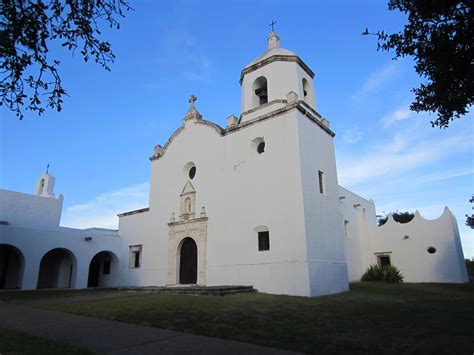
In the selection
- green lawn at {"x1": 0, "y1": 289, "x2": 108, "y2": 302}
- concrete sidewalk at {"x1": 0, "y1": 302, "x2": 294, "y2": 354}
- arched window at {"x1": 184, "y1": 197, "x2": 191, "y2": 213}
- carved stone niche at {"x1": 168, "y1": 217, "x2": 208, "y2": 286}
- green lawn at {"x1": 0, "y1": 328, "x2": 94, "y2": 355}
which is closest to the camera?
green lawn at {"x1": 0, "y1": 328, "x2": 94, "y2": 355}

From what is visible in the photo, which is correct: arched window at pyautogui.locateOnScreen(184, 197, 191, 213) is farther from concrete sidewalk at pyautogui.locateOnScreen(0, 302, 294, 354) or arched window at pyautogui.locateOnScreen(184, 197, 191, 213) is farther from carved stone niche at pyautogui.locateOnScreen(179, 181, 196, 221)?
concrete sidewalk at pyautogui.locateOnScreen(0, 302, 294, 354)

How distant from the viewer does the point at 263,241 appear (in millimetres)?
12406

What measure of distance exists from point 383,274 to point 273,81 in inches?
453

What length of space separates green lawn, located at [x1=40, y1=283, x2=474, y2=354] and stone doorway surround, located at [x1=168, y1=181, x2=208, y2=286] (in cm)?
531

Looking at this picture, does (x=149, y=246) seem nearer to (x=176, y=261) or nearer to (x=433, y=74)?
(x=176, y=261)

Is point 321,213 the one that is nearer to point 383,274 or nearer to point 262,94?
point 262,94

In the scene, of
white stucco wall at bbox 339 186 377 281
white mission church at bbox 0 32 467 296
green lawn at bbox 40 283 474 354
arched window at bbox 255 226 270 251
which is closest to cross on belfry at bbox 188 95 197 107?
white mission church at bbox 0 32 467 296

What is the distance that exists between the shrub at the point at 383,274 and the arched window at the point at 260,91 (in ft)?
35.5

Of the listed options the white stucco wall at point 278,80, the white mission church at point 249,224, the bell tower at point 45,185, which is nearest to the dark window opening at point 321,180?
the white mission church at point 249,224

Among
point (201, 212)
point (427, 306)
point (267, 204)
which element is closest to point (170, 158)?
point (201, 212)

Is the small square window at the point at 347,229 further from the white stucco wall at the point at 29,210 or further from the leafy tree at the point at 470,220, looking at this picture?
the white stucco wall at the point at 29,210

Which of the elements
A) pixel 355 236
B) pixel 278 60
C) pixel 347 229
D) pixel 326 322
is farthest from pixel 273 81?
pixel 355 236

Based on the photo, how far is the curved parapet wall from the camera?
658 inches

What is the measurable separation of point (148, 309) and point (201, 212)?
284 inches
